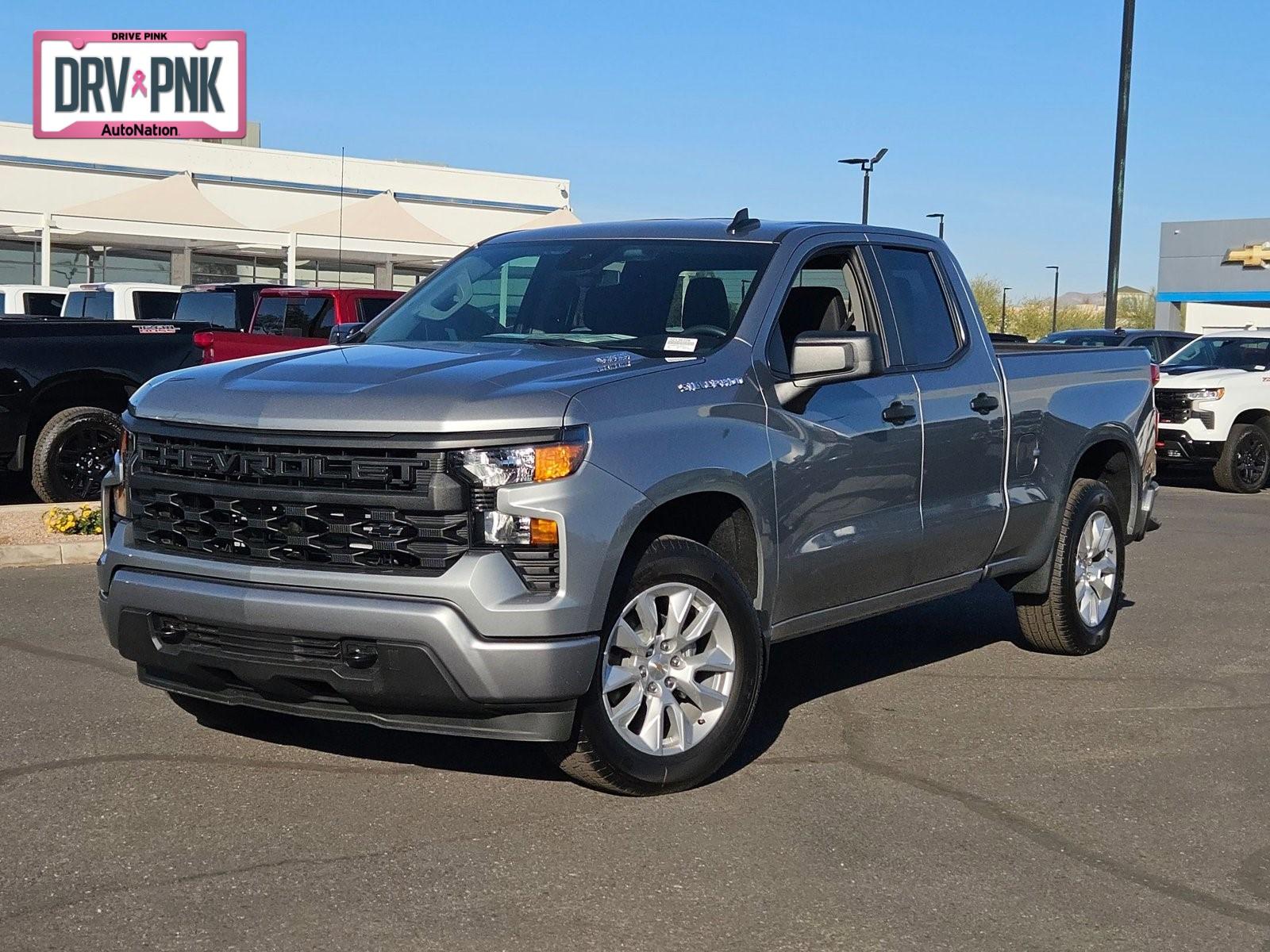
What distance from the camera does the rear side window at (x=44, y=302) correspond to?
2453 centimetres

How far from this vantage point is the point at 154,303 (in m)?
21.2

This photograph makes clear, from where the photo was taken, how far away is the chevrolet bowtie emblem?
5172 centimetres

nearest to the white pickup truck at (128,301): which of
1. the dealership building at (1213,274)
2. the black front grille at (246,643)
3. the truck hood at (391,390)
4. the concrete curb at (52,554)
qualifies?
the concrete curb at (52,554)

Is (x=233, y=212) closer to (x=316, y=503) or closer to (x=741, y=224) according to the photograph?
(x=741, y=224)

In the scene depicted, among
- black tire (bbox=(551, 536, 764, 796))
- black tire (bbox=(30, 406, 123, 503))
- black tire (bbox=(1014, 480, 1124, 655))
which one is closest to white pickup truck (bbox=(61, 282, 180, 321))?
black tire (bbox=(30, 406, 123, 503))

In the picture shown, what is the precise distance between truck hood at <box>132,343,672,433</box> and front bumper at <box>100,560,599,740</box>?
1.72 ft

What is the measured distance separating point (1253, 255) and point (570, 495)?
5134cm

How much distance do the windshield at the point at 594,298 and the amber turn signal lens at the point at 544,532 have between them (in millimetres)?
1131

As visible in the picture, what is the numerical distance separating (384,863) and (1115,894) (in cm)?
204

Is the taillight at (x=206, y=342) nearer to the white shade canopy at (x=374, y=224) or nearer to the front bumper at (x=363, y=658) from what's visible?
the front bumper at (x=363, y=658)

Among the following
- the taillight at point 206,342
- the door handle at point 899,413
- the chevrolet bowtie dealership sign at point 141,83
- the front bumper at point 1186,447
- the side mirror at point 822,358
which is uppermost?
the chevrolet bowtie dealership sign at point 141,83

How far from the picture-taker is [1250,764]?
6.08m

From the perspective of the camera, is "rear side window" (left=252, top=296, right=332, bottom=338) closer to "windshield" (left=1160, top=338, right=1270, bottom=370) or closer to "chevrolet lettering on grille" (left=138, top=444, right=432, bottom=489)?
"windshield" (left=1160, top=338, right=1270, bottom=370)

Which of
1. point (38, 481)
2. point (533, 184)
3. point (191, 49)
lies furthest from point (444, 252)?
point (38, 481)
